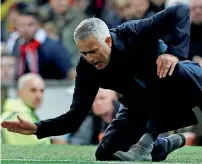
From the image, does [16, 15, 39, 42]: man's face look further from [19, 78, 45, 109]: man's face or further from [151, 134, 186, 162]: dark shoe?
[151, 134, 186, 162]: dark shoe

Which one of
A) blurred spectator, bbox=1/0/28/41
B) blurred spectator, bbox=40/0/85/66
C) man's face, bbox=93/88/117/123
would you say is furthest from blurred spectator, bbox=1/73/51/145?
blurred spectator, bbox=1/0/28/41

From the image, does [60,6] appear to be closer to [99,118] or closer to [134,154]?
[99,118]

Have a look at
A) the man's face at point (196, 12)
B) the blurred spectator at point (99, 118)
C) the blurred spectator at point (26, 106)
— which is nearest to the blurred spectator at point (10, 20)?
the blurred spectator at point (26, 106)

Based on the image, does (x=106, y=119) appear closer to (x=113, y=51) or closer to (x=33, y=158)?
(x=33, y=158)

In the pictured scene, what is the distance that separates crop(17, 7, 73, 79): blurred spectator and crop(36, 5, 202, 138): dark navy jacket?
585 centimetres

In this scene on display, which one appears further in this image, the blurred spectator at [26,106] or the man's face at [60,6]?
the man's face at [60,6]

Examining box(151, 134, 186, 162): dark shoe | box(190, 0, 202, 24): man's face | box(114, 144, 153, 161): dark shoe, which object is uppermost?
box(190, 0, 202, 24): man's face

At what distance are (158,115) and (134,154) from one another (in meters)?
0.40

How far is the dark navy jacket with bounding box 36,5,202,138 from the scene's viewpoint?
7.46 metres

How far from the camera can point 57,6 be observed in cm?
1520

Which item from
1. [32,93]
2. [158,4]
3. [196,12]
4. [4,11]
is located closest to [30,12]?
[158,4]

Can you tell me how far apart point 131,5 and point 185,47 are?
5.83 metres

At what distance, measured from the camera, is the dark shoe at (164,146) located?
8.15 m

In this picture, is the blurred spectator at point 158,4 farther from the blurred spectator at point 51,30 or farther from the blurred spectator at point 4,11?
the blurred spectator at point 4,11
